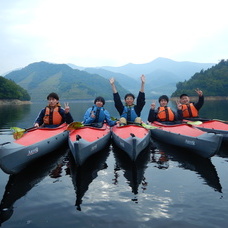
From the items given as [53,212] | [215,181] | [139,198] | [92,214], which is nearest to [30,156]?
[53,212]

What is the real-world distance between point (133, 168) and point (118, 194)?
193cm

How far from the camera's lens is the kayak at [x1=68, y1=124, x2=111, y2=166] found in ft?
21.0

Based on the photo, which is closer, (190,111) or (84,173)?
(84,173)

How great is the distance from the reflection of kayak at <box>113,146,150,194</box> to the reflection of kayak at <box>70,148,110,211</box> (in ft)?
2.04

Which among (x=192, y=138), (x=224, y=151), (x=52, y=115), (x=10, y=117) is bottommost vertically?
(x=10, y=117)

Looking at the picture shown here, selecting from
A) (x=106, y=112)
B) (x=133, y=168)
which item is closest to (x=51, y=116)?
(x=106, y=112)

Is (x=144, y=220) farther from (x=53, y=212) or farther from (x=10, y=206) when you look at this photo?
(x=10, y=206)

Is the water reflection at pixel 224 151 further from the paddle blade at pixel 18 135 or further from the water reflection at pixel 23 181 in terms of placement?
the paddle blade at pixel 18 135

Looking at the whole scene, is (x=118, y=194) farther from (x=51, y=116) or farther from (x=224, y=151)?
(x=224, y=151)

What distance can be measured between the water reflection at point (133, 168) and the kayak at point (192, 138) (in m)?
1.35

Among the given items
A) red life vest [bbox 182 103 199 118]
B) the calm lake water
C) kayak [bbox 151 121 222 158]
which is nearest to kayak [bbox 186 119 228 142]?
kayak [bbox 151 121 222 158]

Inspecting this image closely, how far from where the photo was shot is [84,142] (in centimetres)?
670

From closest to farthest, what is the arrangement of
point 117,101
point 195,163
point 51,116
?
1. point 195,163
2. point 51,116
3. point 117,101

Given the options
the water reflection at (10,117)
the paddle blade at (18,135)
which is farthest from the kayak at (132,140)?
the water reflection at (10,117)
